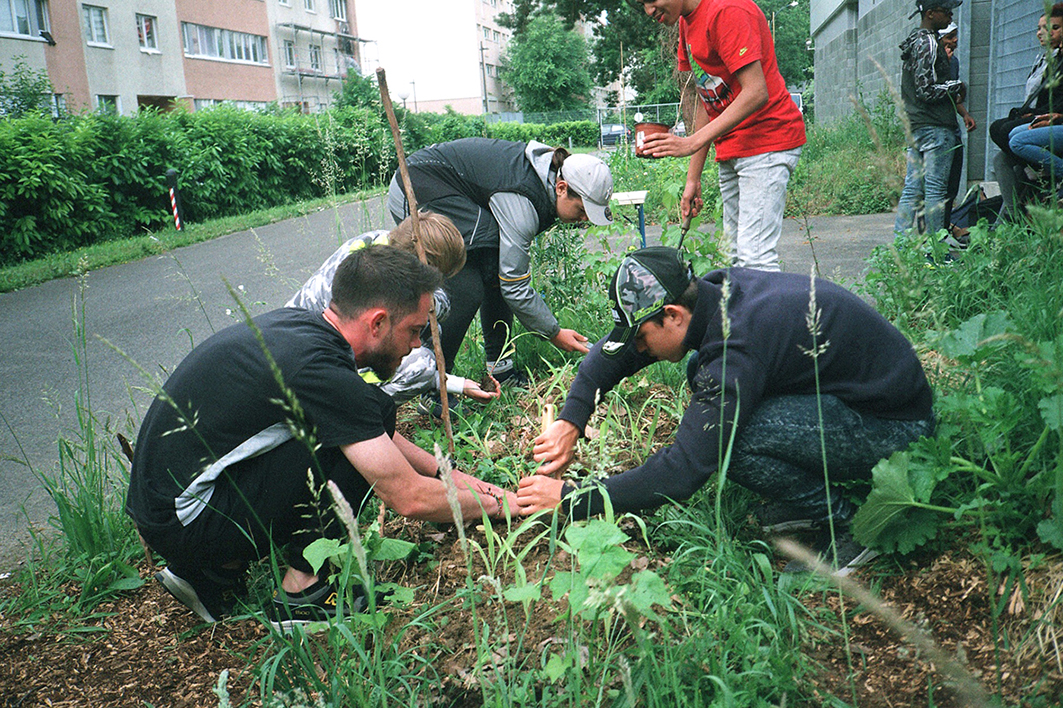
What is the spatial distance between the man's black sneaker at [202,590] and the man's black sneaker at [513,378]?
1.97m

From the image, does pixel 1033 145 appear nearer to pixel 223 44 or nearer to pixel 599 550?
pixel 599 550

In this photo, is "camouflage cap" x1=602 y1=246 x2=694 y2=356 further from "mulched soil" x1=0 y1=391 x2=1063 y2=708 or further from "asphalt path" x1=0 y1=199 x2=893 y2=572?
"mulched soil" x1=0 y1=391 x2=1063 y2=708

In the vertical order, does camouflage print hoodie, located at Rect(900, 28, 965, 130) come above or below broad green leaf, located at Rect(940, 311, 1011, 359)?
above

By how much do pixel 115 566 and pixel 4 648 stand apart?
1.32ft

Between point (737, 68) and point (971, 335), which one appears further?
point (737, 68)

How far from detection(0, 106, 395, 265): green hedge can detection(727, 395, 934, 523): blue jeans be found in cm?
649

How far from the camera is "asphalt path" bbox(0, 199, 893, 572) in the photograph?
11.9ft

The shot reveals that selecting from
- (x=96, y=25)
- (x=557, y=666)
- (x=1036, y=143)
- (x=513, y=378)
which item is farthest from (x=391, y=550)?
(x=96, y=25)

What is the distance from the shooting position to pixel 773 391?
2.30 meters

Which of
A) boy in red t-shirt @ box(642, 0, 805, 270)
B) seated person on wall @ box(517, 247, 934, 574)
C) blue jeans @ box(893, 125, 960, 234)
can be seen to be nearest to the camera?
seated person on wall @ box(517, 247, 934, 574)

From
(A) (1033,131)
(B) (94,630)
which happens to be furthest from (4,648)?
(A) (1033,131)

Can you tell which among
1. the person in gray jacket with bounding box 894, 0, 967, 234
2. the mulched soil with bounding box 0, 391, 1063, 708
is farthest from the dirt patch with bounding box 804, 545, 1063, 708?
the person in gray jacket with bounding box 894, 0, 967, 234

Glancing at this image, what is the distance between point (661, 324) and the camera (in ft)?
7.65

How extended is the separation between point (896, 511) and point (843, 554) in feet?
1.03
